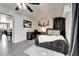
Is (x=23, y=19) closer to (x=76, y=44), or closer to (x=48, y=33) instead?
A: (x=48, y=33)

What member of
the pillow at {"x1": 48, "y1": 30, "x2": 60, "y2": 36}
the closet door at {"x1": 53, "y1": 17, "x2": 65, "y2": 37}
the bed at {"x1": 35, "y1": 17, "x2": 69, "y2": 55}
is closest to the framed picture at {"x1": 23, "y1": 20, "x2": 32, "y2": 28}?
the bed at {"x1": 35, "y1": 17, "x2": 69, "y2": 55}

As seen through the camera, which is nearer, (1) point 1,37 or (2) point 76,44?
(2) point 76,44

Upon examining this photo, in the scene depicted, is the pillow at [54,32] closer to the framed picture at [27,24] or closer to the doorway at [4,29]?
the framed picture at [27,24]

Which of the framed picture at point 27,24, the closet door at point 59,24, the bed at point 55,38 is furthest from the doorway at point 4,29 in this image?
the closet door at point 59,24

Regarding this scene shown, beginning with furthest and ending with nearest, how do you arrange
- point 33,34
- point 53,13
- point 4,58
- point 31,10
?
point 33,34
point 31,10
point 53,13
point 4,58

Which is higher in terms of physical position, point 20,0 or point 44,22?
point 20,0

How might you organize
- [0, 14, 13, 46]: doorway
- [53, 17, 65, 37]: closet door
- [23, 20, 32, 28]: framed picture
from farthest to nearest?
[23, 20, 32, 28]: framed picture
[53, 17, 65, 37]: closet door
[0, 14, 13, 46]: doorway

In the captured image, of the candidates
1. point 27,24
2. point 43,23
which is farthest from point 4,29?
point 43,23

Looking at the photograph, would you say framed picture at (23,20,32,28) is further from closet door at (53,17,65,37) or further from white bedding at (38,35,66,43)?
closet door at (53,17,65,37)

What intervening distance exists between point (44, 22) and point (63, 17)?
1.48 feet

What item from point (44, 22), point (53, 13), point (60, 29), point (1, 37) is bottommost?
point (1, 37)

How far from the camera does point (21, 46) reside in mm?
2070

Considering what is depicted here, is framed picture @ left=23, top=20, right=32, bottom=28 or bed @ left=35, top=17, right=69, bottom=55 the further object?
framed picture @ left=23, top=20, right=32, bottom=28

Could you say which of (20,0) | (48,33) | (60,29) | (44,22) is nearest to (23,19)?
(44,22)
